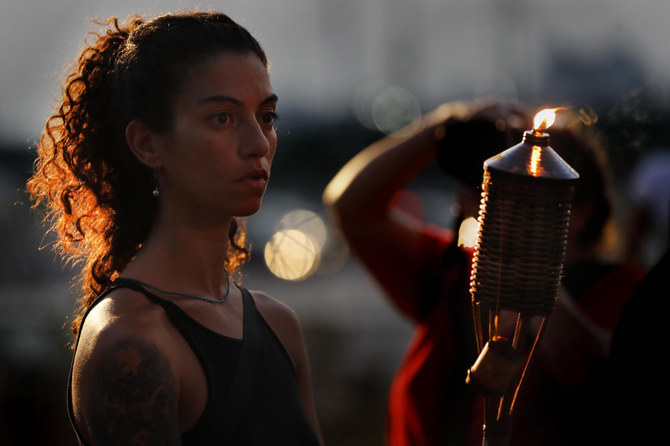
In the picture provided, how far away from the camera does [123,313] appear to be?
1.80 m

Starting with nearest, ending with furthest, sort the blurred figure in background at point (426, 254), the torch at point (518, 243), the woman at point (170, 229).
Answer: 1. the torch at point (518, 243)
2. the woman at point (170, 229)
3. the blurred figure in background at point (426, 254)

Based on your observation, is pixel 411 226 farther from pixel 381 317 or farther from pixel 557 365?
pixel 381 317

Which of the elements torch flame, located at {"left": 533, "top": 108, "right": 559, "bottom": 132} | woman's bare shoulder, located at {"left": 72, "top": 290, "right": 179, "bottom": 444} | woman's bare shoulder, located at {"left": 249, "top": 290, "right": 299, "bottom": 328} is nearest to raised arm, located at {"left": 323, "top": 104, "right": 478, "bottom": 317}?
woman's bare shoulder, located at {"left": 249, "top": 290, "right": 299, "bottom": 328}

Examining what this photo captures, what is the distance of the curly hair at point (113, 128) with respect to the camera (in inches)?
78.3

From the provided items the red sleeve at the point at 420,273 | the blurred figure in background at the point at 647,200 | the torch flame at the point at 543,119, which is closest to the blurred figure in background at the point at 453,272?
the red sleeve at the point at 420,273

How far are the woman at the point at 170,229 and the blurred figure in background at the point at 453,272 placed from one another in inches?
31.8

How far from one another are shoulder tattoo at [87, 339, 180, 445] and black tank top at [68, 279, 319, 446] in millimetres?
125

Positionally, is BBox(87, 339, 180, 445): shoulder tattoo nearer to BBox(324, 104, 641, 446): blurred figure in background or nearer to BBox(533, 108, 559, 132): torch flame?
BBox(533, 108, 559, 132): torch flame

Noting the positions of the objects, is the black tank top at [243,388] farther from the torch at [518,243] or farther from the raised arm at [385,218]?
the raised arm at [385,218]

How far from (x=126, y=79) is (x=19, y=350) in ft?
17.6

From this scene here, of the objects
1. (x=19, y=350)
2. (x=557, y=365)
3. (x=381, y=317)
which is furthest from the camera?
(x=381, y=317)

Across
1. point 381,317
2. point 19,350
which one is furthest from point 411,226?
point 381,317

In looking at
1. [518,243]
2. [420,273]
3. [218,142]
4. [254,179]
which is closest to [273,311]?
[254,179]

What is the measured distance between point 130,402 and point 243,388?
12.5 inches
